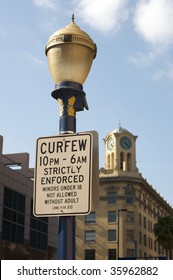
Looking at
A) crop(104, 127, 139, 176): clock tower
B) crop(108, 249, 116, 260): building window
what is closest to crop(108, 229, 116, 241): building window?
crop(108, 249, 116, 260): building window

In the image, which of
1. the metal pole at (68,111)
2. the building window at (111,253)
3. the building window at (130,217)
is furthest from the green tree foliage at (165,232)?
the metal pole at (68,111)

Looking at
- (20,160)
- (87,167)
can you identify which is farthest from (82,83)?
(20,160)

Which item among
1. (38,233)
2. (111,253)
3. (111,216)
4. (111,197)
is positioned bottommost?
(111,253)

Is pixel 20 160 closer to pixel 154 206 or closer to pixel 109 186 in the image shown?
pixel 109 186

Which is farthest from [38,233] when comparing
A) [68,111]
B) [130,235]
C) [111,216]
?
[68,111]

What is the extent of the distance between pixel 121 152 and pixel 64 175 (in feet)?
274

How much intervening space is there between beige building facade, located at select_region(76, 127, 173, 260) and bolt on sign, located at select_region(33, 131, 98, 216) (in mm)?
75540

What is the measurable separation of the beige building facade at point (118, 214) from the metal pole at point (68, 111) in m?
73.1

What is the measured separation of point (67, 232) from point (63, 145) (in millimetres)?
2447

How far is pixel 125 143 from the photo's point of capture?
297ft

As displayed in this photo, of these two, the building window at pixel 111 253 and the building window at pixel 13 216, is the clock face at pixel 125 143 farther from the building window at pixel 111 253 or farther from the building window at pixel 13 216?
the building window at pixel 13 216

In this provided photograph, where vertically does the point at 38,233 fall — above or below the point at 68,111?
above

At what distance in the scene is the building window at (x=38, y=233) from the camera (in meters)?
52.6

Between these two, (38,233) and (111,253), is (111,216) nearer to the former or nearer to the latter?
(111,253)
